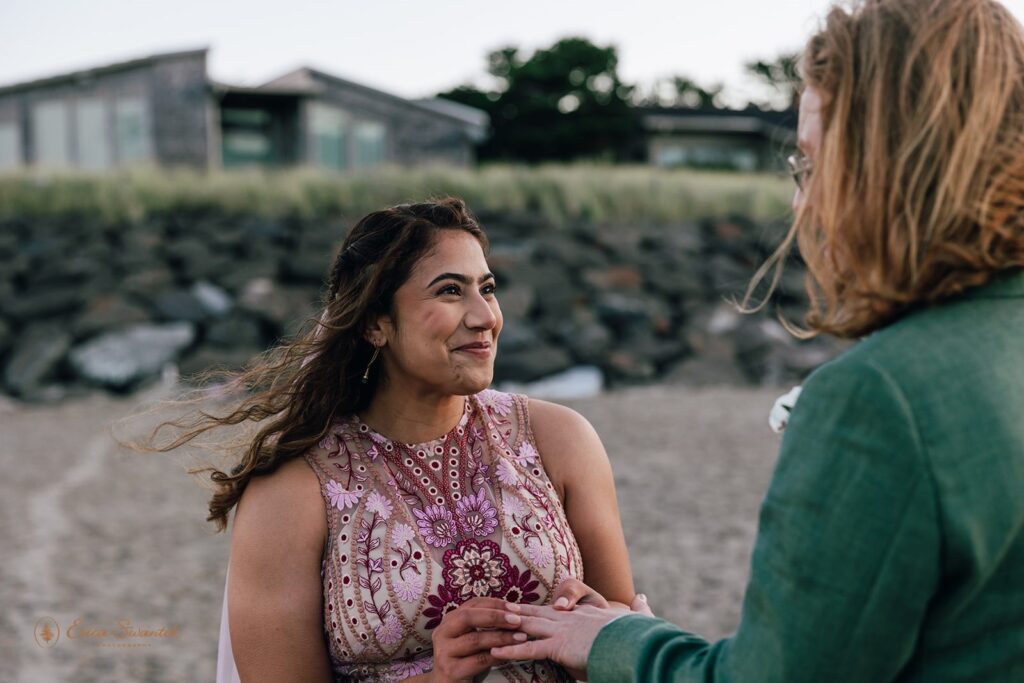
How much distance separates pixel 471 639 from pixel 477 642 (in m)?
0.01

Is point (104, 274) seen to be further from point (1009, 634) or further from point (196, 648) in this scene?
point (1009, 634)

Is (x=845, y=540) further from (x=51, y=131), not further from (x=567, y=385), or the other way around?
(x=51, y=131)

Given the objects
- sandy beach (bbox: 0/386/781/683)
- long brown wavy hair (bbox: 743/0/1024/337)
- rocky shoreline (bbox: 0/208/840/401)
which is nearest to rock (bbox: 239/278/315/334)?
rocky shoreline (bbox: 0/208/840/401)

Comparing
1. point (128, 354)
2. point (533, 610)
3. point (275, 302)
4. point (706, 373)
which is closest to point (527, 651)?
point (533, 610)

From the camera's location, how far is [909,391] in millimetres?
1381

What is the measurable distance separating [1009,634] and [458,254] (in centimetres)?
148

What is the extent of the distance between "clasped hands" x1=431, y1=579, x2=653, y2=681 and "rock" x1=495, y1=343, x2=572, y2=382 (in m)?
10.5

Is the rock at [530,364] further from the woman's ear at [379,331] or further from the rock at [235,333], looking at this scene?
the woman's ear at [379,331]

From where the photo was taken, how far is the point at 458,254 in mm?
2490

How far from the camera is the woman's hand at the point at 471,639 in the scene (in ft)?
6.95

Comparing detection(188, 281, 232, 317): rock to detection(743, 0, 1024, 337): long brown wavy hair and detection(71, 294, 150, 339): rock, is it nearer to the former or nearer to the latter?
detection(71, 294, 150, 339): rock

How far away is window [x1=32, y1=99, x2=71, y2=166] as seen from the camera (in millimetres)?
24359

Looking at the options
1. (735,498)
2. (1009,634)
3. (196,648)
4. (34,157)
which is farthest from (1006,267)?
(34,157)

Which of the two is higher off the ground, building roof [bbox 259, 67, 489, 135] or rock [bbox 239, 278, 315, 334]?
building roof [bbox 259, 67, 489, 135]
